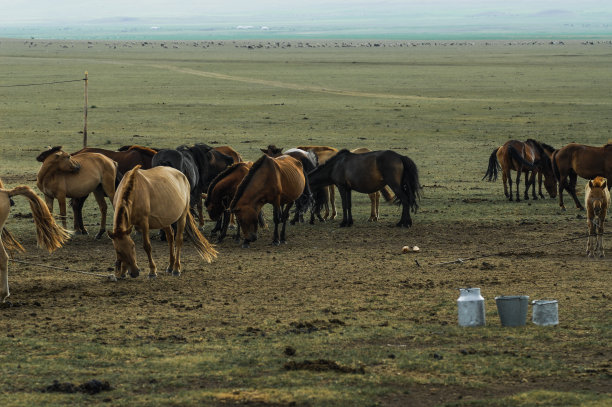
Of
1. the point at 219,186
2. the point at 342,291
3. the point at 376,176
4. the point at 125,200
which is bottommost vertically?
the point at 342,291

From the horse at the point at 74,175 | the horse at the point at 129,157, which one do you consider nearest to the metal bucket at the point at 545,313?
the horse at the point at 74,175

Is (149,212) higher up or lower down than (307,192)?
higher up

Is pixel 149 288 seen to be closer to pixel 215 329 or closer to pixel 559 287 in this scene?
pixel 215 329

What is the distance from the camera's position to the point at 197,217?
62.6 ft

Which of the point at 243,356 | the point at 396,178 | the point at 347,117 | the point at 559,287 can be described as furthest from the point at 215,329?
the point at 347,117

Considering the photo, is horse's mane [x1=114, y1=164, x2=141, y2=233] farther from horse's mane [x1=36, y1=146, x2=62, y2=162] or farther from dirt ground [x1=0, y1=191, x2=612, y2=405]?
horse's mane [x1=36, y1=146, x2=62, y2=162]

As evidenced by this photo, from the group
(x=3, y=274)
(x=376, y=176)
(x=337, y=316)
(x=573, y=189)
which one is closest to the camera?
(x=337, y=316)

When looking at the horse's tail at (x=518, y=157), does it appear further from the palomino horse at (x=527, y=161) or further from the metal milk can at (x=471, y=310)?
the metal milk can at (x=471, y=310)

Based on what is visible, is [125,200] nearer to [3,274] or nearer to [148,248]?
[148,248]

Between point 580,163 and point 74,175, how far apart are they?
10.4 m

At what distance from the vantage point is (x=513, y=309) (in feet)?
32.7

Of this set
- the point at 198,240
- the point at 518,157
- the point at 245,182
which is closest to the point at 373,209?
the point at 245,182

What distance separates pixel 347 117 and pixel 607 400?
34230mm

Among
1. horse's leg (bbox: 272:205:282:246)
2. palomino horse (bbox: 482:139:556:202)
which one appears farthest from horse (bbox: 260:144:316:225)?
palomino horse (bbox: 482:139:556:202)
